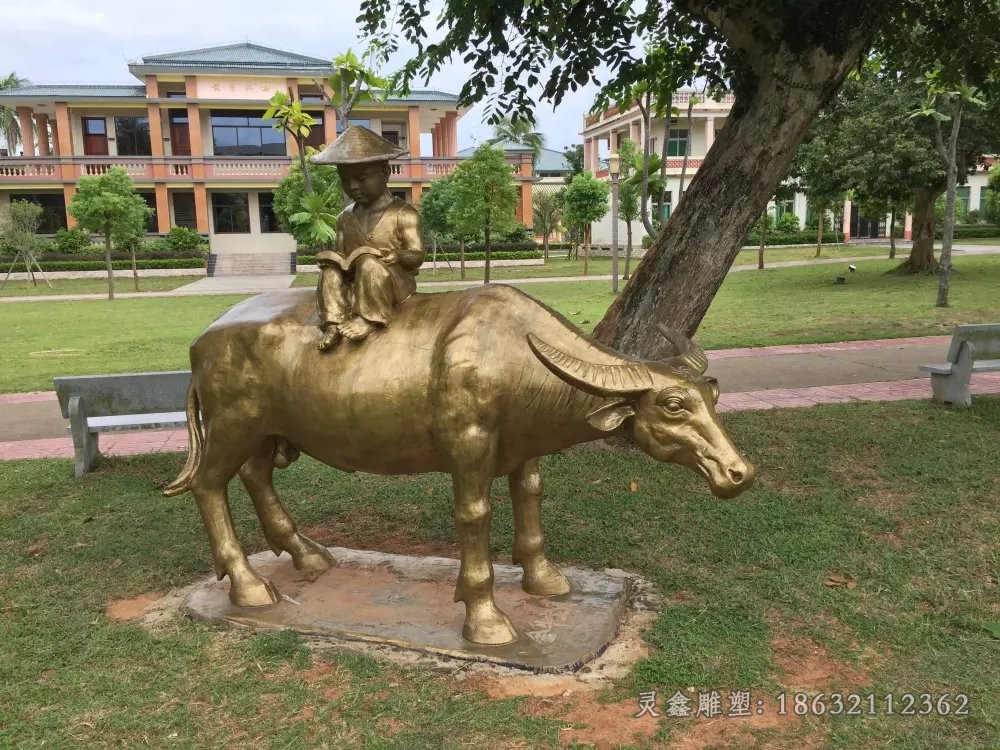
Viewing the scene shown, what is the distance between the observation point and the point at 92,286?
91.1 feet

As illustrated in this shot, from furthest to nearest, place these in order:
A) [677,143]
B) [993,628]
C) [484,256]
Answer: [677,143] → [484,256] → [993,628]

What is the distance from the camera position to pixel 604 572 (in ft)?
14.0

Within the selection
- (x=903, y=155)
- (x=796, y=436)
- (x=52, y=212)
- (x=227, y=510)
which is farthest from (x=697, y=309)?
(x=52, y=212)

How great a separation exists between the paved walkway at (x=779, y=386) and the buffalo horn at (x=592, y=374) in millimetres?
5231

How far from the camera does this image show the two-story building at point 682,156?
135 feet

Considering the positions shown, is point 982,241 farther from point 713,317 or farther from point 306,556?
point 306,556

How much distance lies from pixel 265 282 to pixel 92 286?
6118 millimetres

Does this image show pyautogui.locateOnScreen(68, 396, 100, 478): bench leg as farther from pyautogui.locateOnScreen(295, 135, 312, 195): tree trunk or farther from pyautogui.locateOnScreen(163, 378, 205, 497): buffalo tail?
pyautogui.locateOnScreen(163, 378, 205, 497): buffalo tail

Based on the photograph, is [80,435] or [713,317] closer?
[80,435]

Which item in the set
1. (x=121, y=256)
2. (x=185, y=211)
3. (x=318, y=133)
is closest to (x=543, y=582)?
(x=121, y=256)

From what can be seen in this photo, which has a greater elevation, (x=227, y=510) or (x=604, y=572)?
(x=227, y=510)

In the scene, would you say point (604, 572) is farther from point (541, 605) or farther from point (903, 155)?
point (903, 155)

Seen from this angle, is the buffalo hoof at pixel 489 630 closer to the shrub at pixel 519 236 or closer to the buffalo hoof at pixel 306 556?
the buffalo hoof at pixel 306 556

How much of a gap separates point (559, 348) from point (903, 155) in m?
18.8
